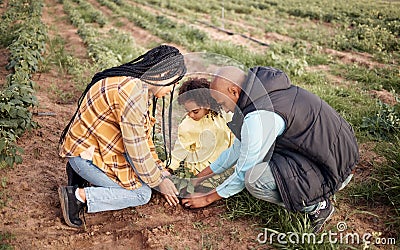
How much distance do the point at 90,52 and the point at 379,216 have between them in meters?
→ 5.08

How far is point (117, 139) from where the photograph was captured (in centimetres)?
271

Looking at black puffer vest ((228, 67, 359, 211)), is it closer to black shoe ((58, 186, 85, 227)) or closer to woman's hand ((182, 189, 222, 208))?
woman's hand ((182, 189, 222, 208))

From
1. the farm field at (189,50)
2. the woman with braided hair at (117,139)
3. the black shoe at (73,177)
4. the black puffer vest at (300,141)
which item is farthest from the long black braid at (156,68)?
the farm field at (189,50)

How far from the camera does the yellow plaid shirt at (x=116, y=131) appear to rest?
250cm

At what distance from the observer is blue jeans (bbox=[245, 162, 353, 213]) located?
8.50 ft

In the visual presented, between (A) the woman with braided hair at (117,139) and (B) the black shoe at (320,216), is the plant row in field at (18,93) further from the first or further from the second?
(B) the black shoe at (320,216)

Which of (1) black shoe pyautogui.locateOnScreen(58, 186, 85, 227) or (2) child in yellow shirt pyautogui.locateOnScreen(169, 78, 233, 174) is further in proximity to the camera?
(2) child in yellow shirt pyautogui.locateOnScreen(169, 78, 233, 174)

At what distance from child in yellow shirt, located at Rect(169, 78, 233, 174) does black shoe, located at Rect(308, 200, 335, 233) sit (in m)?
0.93

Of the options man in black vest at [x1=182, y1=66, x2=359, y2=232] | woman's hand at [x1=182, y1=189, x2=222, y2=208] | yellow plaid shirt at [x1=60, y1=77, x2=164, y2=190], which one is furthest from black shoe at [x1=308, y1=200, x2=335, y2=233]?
yellow plaid shirt at [x1=60, y1=77, x2=164, y2=190]

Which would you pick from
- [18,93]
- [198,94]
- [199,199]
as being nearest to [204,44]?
[18,93]

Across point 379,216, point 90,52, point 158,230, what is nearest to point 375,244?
point 379,216

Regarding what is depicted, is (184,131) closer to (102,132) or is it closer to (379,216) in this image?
(102,132)

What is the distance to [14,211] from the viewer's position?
2.93 meters

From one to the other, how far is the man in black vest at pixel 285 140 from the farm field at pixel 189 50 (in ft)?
0.81
